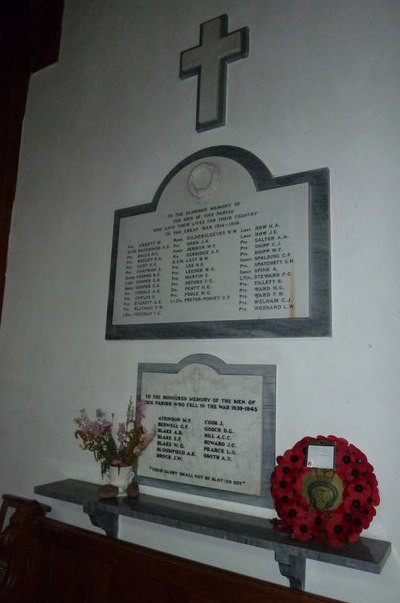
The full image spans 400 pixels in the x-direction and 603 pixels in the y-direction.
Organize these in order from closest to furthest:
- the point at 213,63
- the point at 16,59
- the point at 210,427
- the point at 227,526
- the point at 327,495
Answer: the point at 327,495 < the point at 227,526 < the point at 210,427 < the point at 213,63 < the point at 16,59

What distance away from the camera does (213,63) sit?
2182 millimetres

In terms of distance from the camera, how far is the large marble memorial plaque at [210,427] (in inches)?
67.2

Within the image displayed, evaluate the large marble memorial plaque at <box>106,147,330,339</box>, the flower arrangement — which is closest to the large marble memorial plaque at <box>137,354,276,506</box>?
the flower arrangement

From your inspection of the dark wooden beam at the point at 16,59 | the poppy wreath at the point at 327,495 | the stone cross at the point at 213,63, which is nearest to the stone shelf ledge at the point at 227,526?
the poppy wreath at the point at 327,495

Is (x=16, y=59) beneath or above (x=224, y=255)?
above

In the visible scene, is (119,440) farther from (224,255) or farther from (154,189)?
(154,189)

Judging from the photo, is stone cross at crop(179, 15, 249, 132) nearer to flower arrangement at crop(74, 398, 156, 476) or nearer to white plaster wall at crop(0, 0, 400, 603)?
white plaster wall at crop(0, 0, 400, 603)

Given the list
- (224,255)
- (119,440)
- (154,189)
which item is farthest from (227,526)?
(154,189)

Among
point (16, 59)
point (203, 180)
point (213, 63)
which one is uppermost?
point (16, 59)

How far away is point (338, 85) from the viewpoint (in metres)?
1.86

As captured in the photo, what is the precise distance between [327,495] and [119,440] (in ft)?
3.19

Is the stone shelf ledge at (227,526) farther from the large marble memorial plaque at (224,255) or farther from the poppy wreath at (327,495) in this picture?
the large marble memorial plaque at (224,255)

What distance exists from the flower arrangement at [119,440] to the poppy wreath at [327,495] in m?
0.66

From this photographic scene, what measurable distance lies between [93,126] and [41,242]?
Answer: 775mm
